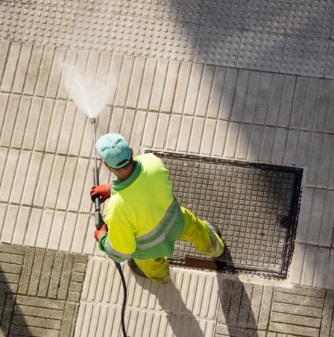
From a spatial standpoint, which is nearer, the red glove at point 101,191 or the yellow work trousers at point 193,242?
the red glove at point 101,191

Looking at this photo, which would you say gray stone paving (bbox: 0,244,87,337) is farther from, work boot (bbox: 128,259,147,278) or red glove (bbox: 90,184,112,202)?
red glove (bbox: 90,184,112,202)

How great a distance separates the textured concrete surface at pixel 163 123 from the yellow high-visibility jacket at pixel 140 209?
4.61ft

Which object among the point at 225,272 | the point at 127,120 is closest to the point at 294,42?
the point at 127,120

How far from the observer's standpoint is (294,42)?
5793 millimetres

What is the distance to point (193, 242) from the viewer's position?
16.4ft

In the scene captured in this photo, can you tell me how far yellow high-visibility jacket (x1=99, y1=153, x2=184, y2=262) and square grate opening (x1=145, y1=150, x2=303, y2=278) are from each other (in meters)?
1.30

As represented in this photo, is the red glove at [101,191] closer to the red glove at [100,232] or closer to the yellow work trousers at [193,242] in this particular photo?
the red glove at [100,232]

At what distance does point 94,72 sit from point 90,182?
1.20m

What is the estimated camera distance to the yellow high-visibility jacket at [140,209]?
395cm

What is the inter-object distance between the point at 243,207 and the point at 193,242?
77cm

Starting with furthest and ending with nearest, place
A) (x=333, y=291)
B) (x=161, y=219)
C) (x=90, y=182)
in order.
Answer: (x=90, y=182)
(x=333, y=291)
(x=161, y=219)

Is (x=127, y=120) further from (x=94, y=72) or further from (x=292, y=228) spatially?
(x=292, y=228)

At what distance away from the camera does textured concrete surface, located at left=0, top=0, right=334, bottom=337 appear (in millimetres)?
5363

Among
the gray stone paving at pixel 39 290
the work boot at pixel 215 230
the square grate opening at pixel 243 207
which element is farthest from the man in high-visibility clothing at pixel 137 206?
the gray stone paving at pixel 39 290
